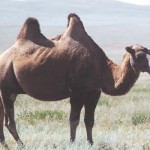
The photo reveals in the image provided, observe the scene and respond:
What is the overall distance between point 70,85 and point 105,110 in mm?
7012

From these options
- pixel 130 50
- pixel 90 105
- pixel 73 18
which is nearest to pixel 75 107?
pixel 90 105

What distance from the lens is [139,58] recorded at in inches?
325

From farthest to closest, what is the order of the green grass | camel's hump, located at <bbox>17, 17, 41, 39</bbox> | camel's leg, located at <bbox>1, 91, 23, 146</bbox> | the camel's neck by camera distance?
the green grass → camel's hump, located at <bbox>17, 17, 41, 39</bbox> → camel's leg, located at <bbox>1, 91, 23, 146</bbox> → the camel's neck

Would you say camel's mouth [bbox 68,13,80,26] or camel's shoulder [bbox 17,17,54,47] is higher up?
camel's mouth [bbox 68,13,80,26]

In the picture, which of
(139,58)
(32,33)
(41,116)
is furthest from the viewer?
(41,116)

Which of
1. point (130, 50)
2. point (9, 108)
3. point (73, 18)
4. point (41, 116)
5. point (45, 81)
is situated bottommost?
point (41, 116)

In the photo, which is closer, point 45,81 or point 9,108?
point 45,81

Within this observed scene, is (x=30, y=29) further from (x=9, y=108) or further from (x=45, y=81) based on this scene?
(x=9, y=108)

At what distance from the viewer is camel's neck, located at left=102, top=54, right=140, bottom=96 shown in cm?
842

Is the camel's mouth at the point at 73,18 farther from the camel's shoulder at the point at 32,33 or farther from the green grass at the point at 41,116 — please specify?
the green grass at the point at 41,116

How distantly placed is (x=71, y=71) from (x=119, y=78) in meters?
0.65

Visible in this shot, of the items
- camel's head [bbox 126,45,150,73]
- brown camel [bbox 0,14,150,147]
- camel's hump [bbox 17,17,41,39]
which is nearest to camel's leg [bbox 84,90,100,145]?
brown camel [bbox 0,14,150,147]

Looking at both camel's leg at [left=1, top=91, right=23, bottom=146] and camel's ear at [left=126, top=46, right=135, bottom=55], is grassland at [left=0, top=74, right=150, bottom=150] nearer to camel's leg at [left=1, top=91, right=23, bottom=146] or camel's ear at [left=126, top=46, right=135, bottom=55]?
camel's leg at [left=1, top=91, right=23, bottom=146]

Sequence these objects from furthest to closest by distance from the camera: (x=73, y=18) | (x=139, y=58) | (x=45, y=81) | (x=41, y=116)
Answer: (x=41, y=116)
(x=73, y=18)
(x=45, y=81)
(x=139, y=58)
